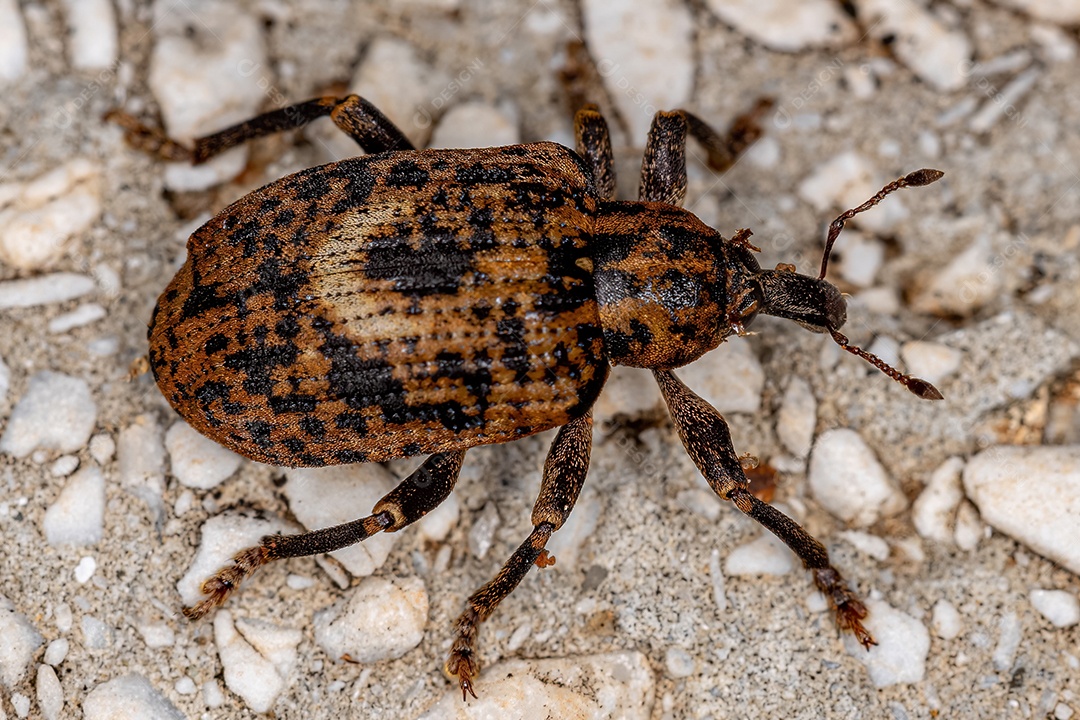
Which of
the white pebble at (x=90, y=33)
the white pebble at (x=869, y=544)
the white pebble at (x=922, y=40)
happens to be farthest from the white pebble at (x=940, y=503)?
the white pebble at (x=90, y=33)

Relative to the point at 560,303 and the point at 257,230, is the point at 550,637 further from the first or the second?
the point at 257,230

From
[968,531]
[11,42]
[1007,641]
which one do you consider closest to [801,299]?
[968,531]

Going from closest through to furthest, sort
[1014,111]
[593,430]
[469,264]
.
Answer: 1. [469,264]
2. [593,430]
3. [1014,111]

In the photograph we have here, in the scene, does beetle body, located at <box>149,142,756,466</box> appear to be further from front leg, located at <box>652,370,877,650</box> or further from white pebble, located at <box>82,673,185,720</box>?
white pebble, located at <box>82,673,185,720</box>

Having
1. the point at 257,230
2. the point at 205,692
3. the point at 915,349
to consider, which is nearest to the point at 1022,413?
the point at 915,349

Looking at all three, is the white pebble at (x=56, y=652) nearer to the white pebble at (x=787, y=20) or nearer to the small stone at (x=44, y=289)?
the small stone at (x=44, y=289)

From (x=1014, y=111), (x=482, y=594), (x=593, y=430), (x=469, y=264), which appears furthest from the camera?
(x=1014, y=111)
